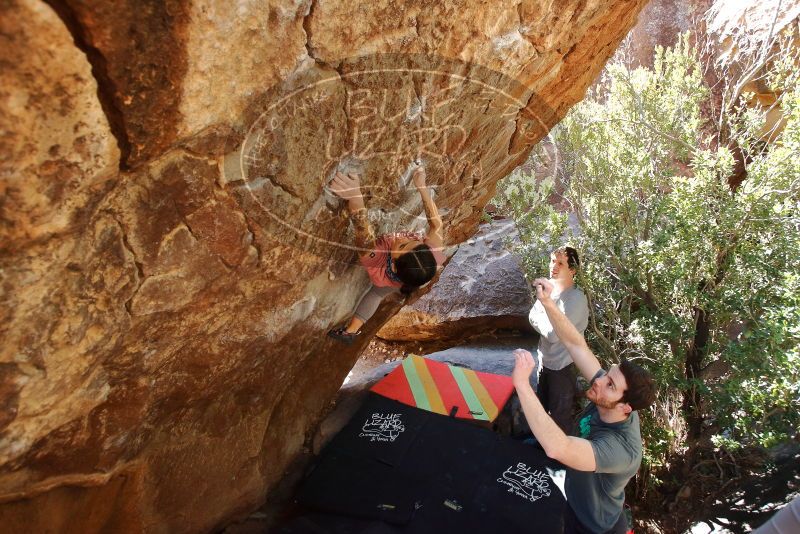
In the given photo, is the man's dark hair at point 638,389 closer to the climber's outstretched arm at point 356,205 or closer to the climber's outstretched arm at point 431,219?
the climber's outstretched arm at point 431,219

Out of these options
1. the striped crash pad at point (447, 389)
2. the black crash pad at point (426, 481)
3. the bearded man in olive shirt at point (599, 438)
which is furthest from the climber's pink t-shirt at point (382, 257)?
the striped crash pad at point (447, 389)

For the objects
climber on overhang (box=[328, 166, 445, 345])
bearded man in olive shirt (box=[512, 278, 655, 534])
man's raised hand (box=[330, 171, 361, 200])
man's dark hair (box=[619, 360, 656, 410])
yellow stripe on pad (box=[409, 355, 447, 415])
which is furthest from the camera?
yellow stripe on pad (box=[409, 355, 447, 415])

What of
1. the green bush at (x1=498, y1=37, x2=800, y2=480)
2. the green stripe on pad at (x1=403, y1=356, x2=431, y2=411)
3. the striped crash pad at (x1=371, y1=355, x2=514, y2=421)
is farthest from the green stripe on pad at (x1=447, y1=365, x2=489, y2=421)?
the green bush at (x1=498, y1=37, x2=800, y2=480)

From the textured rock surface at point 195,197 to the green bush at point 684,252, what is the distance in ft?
5.10

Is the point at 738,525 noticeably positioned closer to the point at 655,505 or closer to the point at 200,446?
the point at 655,505

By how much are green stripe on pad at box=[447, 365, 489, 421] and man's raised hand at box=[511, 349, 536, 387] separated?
213 centimetres

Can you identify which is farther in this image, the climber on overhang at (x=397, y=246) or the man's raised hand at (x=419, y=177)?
the man's raised hand at (x=419, y=177)

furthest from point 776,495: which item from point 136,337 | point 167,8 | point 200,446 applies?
point 167,8

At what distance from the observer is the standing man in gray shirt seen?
362cm

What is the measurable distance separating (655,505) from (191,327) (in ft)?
14.7

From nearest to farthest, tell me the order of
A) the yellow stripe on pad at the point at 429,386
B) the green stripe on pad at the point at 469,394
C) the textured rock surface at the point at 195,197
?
the textured rock surface at the point at 195,197 → the green stripe on pad at the point at 469,394 → the yellow stripe on pad at the point at 429,386

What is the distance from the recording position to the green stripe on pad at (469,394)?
4273 millimetres

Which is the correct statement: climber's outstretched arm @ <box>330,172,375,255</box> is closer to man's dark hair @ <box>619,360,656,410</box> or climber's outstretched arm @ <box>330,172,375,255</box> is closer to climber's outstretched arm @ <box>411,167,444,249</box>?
climber's outstretched arm @ <box>411,167,444,249</box>

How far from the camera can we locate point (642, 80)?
17.4ft
